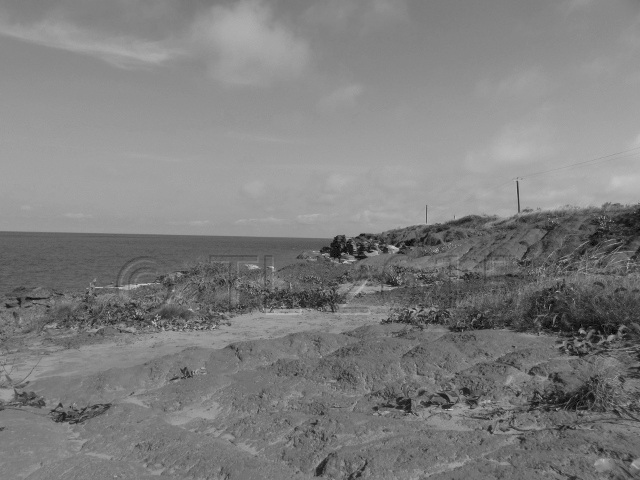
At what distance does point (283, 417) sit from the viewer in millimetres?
4086

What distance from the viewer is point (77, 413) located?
4.38 meters

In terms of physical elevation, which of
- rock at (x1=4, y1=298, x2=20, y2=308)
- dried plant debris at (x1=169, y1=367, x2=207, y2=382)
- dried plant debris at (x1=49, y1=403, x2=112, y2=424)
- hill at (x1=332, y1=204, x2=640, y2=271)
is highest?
hill at (x1=332, y1=204, x2=640, y2=271)

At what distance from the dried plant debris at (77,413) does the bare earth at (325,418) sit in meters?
0.10

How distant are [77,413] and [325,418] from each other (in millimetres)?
2373

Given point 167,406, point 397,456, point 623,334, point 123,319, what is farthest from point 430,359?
point 123,319

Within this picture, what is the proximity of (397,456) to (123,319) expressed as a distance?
7931 mm

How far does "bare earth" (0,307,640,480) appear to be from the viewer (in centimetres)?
321

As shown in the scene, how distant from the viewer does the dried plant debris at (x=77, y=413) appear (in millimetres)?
4266

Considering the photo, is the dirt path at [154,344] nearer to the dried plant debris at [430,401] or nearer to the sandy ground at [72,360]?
the sandy ground at [72,360]

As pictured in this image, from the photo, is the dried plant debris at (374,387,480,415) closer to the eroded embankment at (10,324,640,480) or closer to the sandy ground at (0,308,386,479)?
the eroded embankment at (10,324,640,480)

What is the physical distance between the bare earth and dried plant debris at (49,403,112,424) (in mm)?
101

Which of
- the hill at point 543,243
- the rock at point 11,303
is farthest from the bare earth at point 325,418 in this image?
the hill at point 543,243

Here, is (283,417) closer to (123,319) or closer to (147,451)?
(147,451)

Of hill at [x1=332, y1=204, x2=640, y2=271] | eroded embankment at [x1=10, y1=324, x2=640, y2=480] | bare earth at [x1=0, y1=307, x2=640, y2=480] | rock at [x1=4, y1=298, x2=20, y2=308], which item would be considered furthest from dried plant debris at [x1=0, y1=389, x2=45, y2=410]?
hill at [x1=332, y1=204, x2=640, y2=271]
